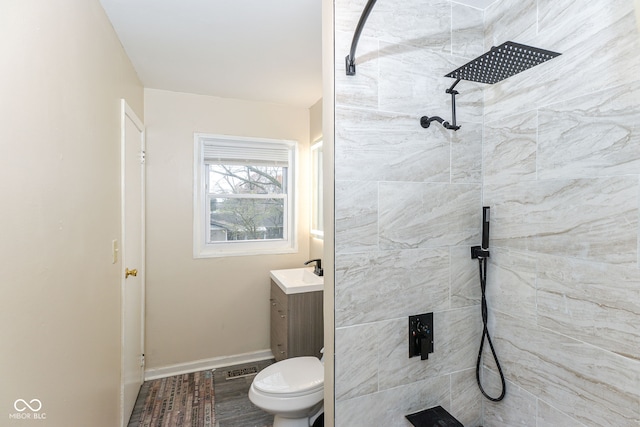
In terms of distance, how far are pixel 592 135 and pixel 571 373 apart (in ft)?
2.89

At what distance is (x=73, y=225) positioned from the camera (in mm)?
1210

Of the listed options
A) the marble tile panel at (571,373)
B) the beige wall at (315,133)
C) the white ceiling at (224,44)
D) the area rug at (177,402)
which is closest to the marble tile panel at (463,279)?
the marble tile panel at (571,373)

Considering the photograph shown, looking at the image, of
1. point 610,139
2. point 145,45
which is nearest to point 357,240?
point 610,139

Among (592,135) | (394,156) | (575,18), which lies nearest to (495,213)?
(592,135)

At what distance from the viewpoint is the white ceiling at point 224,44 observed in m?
1.60

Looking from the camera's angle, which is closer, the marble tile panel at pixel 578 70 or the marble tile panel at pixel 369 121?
the marble tile panel at pixel 578 70

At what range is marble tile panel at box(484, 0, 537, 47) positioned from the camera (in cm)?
129

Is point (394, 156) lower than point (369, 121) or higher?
lower

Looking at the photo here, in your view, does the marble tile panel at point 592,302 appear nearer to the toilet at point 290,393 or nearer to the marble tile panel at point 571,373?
the marble tile panel at point 571,373

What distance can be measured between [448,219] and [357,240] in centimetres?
49

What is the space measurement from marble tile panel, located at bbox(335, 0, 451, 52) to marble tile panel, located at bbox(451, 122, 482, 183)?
1.30ft

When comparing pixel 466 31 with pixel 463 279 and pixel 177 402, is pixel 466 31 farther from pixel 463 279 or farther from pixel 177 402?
pixel 177 402

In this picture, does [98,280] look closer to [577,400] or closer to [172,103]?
[172,103]

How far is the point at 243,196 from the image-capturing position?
3.02m
